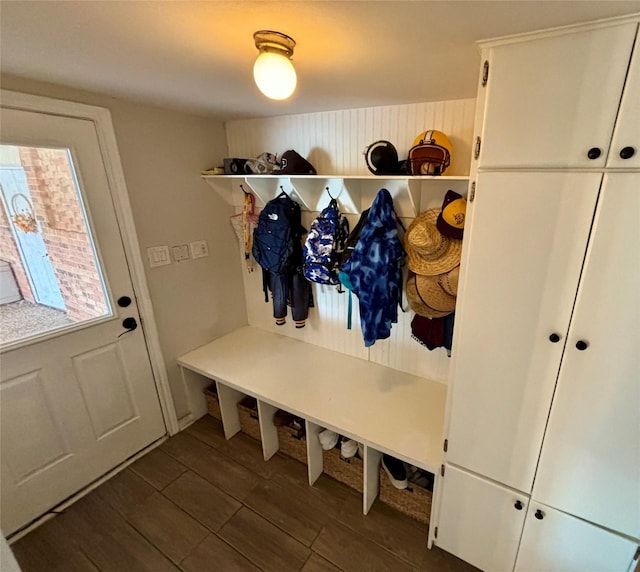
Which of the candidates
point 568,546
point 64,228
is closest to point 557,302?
point 568,546

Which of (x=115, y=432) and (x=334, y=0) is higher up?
(x=334, y=0)

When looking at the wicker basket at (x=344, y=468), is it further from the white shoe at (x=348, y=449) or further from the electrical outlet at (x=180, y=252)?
the electrical outlet at (x=180, y=252)

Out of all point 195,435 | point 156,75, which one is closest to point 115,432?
point 195,435

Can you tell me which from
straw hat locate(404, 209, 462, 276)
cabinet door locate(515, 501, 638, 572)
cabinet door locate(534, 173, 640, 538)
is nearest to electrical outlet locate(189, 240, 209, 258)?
straw hat locate(404, 209, 462, 276)

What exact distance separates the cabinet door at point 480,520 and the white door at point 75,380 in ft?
6.22

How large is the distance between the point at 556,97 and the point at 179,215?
2003mm

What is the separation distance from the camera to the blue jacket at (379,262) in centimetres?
169

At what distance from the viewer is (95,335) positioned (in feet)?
6.03

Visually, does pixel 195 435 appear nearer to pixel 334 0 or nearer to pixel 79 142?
A: pixel 79 142

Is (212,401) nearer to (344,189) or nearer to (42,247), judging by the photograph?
(42,247)

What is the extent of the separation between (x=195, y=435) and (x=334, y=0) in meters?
2.53

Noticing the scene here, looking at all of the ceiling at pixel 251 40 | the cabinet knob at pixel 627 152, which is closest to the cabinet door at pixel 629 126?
the cabinet knob at pixel 627 152

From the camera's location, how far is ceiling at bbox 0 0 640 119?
30.0 inches

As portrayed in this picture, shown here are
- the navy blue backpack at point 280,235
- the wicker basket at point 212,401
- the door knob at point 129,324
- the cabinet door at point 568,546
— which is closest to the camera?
the cabinet door at point 568,546
